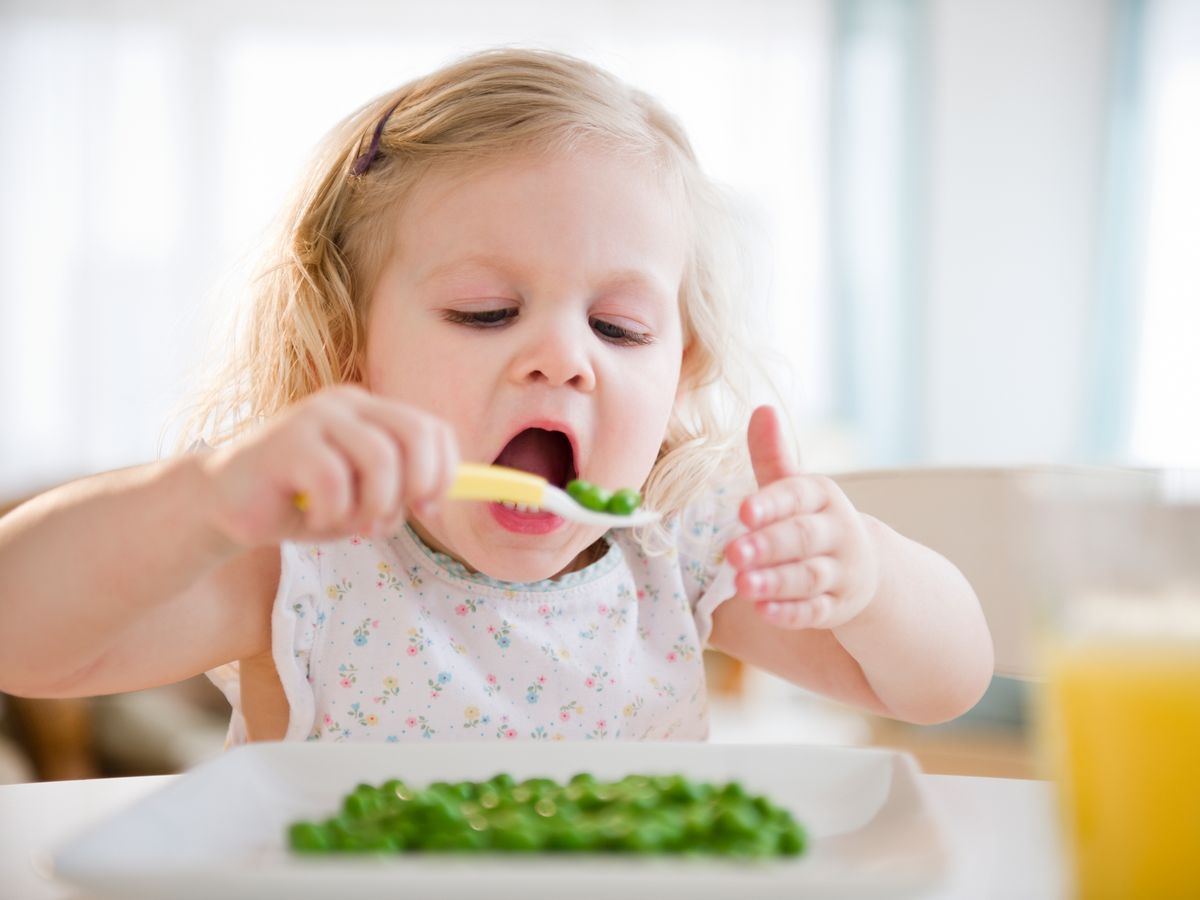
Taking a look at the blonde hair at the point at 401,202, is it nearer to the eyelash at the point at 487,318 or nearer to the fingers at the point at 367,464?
the eyelash at the point at 487,318

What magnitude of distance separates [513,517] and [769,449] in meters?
0.23

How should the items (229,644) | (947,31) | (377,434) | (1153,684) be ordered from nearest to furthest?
1. (1153,684)
2. (377,434)
3. (229,644)
4. (947,31)

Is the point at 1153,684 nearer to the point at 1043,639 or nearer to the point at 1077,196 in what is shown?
the point at 1043,639

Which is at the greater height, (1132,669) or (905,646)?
(1132,669)

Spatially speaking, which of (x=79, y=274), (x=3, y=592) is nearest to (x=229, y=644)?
(x=3, y=592)

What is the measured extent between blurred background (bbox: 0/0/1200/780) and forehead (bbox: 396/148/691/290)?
3.07 meters

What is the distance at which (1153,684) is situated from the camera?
18.1 inches

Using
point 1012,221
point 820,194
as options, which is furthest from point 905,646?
point 1012,221

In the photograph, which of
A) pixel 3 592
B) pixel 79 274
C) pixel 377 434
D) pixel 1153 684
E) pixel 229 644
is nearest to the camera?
pixel 1153 684

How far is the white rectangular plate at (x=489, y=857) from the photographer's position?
0.43 m

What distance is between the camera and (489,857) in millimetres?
481

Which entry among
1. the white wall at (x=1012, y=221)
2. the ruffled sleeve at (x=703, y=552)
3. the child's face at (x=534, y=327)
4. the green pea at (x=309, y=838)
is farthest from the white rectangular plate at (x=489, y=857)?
the white wall at (x=1012, y=221)

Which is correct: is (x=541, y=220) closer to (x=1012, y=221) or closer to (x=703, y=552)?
(x=703, y=552)

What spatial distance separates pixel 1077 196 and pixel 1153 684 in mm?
4895
